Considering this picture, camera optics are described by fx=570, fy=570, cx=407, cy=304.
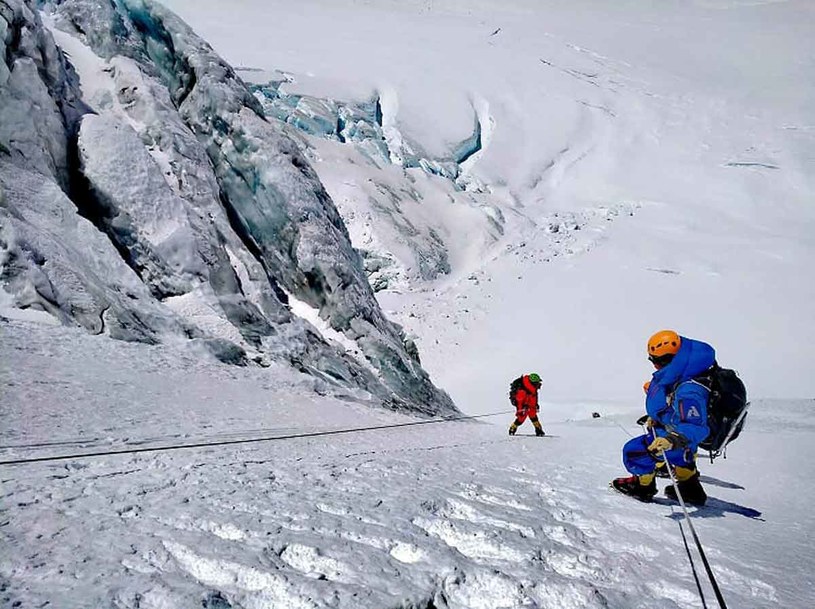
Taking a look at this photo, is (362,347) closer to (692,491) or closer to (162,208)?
(162,208)

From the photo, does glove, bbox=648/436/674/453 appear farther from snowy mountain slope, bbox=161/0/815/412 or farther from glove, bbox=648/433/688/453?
snowy mountain slope, bbox=161/0/815/412

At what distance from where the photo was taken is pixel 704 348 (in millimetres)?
4121

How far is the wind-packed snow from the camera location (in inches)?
98.3

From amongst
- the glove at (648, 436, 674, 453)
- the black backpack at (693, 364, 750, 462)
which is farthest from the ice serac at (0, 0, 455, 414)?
the black backpack at (693, 364, 750, 462)

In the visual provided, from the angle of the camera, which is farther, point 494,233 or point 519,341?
point 494,233

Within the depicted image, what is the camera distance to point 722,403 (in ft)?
13.3

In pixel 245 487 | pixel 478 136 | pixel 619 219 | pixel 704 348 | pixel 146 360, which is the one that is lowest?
pixel 146 360

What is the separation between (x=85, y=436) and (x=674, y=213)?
4599 centimetres

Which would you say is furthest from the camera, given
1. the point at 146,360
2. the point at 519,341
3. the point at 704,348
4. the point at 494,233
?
the point at 494,233

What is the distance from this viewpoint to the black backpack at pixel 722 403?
407 centimetres

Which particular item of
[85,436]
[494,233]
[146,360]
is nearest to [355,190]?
[494,233]

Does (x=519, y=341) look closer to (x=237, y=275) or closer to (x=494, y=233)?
A: (x=494, y=233)

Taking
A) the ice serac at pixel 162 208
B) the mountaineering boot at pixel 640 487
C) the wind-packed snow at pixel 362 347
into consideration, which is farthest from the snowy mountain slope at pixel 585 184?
the mountaineering boot at pixel 640 487

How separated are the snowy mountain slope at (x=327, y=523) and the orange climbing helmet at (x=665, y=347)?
108cm
